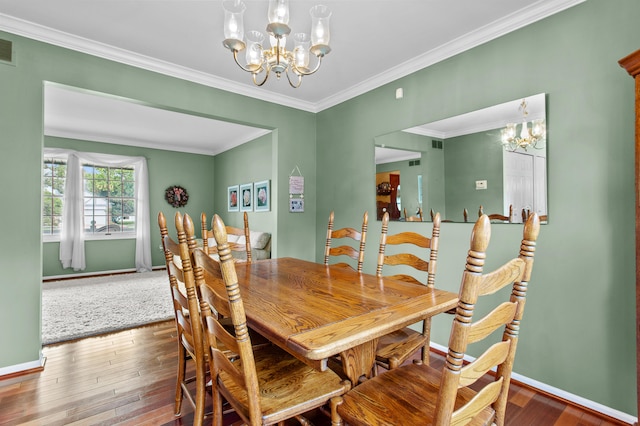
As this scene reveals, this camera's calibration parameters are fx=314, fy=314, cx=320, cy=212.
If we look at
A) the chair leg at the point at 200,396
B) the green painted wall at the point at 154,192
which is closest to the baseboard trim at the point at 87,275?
the green painted wall at the point at 154,192

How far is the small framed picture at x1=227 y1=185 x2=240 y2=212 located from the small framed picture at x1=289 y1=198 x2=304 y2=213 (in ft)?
8.69

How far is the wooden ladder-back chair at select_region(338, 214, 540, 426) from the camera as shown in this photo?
28.8 inches

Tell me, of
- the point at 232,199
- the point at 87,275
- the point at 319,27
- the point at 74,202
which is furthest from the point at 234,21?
the point at 87,275

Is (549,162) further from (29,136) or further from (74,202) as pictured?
(74,202)

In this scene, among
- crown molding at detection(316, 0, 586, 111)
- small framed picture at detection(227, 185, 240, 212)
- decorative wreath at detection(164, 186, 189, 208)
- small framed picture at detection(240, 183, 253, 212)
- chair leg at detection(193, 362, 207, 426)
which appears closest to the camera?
chair leg at detection(193, 362, 207, 426)

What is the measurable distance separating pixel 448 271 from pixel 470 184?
0.74m

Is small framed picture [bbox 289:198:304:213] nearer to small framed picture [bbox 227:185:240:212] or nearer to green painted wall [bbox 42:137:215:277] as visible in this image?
small framed picture [bbox 227:185:240:212]

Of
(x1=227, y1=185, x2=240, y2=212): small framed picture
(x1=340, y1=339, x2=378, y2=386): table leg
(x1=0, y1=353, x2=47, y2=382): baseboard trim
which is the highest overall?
(x1=227, y1=185, x2=240, y2=212): small framed picture

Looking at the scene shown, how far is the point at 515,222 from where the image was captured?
2.23m

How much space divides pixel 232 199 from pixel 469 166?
16.3 ft

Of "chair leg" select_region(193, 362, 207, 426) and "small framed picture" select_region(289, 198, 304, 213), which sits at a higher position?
"small framed picture" select_region(289, 198, 304, 213)

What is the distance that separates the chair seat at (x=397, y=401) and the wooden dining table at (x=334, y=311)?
0.44 ft

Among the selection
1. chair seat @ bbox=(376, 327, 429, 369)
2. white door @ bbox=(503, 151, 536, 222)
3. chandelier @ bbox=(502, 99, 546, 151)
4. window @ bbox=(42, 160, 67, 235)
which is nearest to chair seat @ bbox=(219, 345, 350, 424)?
chair seat @ bbox=(376, 327, 429, 369)

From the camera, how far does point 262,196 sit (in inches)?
215
